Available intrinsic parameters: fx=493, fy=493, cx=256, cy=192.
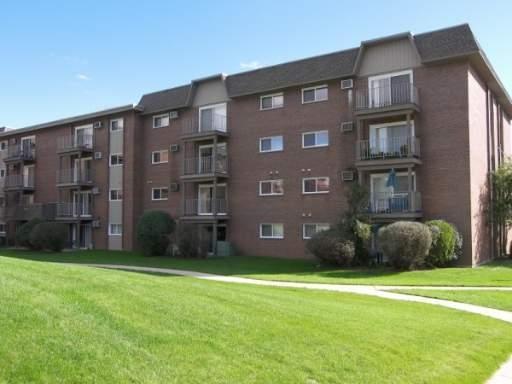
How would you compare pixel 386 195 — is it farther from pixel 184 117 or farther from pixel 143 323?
pixel 143 323

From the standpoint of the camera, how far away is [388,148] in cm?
2356

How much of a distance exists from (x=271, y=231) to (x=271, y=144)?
4903 millimetres

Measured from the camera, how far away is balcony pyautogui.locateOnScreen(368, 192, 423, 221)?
870 inches

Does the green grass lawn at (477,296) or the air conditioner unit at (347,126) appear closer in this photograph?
the green grass lawn at (477,296)

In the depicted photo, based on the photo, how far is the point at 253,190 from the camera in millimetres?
28219

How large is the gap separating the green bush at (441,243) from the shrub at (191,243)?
12.0 metres

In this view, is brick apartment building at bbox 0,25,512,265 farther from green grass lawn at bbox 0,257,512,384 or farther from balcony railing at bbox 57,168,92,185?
green grass lawn at bbox 0,257,512,384

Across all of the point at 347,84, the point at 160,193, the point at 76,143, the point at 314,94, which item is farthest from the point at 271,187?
the point at 76,143

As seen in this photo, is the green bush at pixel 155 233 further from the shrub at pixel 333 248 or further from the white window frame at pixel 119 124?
the shrub at pixel 333 248

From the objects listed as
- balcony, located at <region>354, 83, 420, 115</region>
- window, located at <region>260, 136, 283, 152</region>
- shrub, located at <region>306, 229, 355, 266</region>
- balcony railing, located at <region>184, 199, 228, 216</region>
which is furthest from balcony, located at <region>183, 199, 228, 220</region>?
balcony, located at <region>354, 83, 420, 115</region>

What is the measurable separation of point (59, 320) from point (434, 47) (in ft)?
70.5

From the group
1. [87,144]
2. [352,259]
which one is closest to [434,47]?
[352,259]

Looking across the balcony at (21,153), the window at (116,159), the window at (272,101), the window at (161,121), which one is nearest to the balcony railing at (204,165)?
the window at (161,121)

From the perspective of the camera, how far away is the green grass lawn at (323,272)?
17047 millimetres
